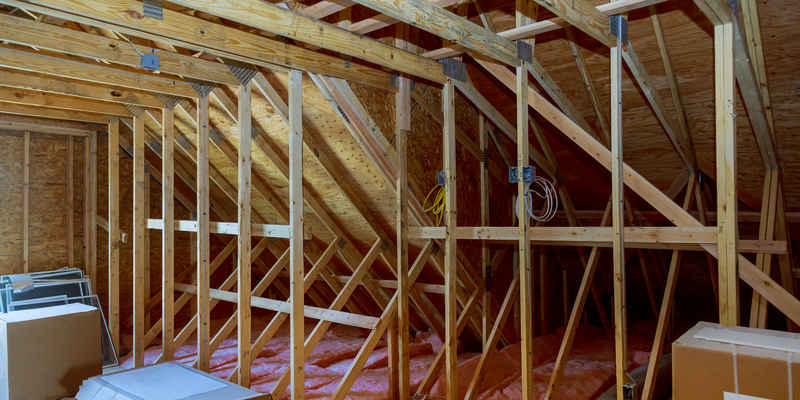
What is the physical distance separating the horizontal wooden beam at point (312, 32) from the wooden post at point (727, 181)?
1.62 meters

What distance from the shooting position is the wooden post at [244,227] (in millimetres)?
3805

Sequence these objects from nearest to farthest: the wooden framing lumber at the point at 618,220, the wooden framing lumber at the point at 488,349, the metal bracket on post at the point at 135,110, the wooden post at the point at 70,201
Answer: the wooden framing lumber at the point at 618,220
the wooden framing lumber at the point at 488,349
the metal bracket on post at the point at 135,110
the wooden post at the point at 70,201

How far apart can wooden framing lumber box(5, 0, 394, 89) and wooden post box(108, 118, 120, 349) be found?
9.13 feet

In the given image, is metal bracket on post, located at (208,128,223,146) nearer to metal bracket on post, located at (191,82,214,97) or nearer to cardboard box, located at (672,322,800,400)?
metal bracket on post, located at (191,82,214,97)

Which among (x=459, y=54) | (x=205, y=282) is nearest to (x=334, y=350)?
(x=205, y=282)

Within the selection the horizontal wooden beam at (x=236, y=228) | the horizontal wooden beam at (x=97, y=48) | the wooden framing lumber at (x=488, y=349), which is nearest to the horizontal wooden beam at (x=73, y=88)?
the horizontal wooden beam at (x=97, y=48)

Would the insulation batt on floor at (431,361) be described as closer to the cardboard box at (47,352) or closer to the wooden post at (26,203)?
the cardboard box at (47,352)

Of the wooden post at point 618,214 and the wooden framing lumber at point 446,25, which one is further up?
the wooden framing lumber at point 446,25

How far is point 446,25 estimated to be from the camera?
2.63 m

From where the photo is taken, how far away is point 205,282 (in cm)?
442

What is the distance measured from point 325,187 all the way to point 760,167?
11.1 feet

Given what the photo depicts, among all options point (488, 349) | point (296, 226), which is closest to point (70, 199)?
point (296, 226)

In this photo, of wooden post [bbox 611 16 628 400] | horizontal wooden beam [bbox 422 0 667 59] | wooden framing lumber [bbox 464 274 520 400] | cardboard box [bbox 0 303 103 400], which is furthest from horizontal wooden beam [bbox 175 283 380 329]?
horizontal wooden beam [bbox 422 0 667 59]

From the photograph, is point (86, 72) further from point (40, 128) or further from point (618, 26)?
point (618, 26)
